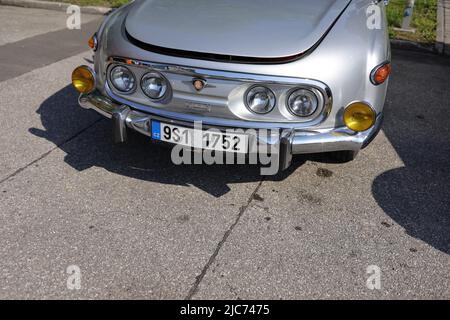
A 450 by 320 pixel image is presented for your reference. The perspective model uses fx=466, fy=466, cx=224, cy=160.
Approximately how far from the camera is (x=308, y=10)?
3346 mm

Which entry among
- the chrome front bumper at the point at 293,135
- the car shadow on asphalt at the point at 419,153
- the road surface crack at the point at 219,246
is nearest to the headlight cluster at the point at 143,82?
the chrome front bumper at the point at 293,135

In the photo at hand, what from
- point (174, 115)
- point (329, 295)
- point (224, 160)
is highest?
point (174, 115)

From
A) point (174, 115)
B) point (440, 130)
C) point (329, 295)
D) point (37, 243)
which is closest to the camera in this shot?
point (329, 295)

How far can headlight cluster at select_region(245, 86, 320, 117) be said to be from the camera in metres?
2.85

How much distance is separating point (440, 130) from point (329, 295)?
2676mm

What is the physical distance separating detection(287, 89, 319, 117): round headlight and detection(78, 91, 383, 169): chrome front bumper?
117 millimetres

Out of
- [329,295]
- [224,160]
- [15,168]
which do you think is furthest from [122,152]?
[329,295]

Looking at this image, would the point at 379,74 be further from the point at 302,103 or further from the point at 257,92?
the point at 257,92

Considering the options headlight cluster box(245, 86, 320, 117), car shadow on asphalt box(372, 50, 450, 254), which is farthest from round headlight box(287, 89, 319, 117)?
car shadow on asphalt box(372, 50, 450, 254)

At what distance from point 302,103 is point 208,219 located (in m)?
0.95

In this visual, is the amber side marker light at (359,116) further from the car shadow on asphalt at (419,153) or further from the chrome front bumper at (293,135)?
the car shadow on asphalt at (419,153)

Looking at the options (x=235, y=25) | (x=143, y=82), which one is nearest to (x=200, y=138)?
(x=143, y=82)

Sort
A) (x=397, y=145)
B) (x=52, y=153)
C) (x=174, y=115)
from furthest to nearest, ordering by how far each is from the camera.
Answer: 1. (x=397, y=145)
2. (x=52, y=153)
3. (x=174, y=115)

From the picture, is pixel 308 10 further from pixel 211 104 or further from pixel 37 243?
pixel 37 243
